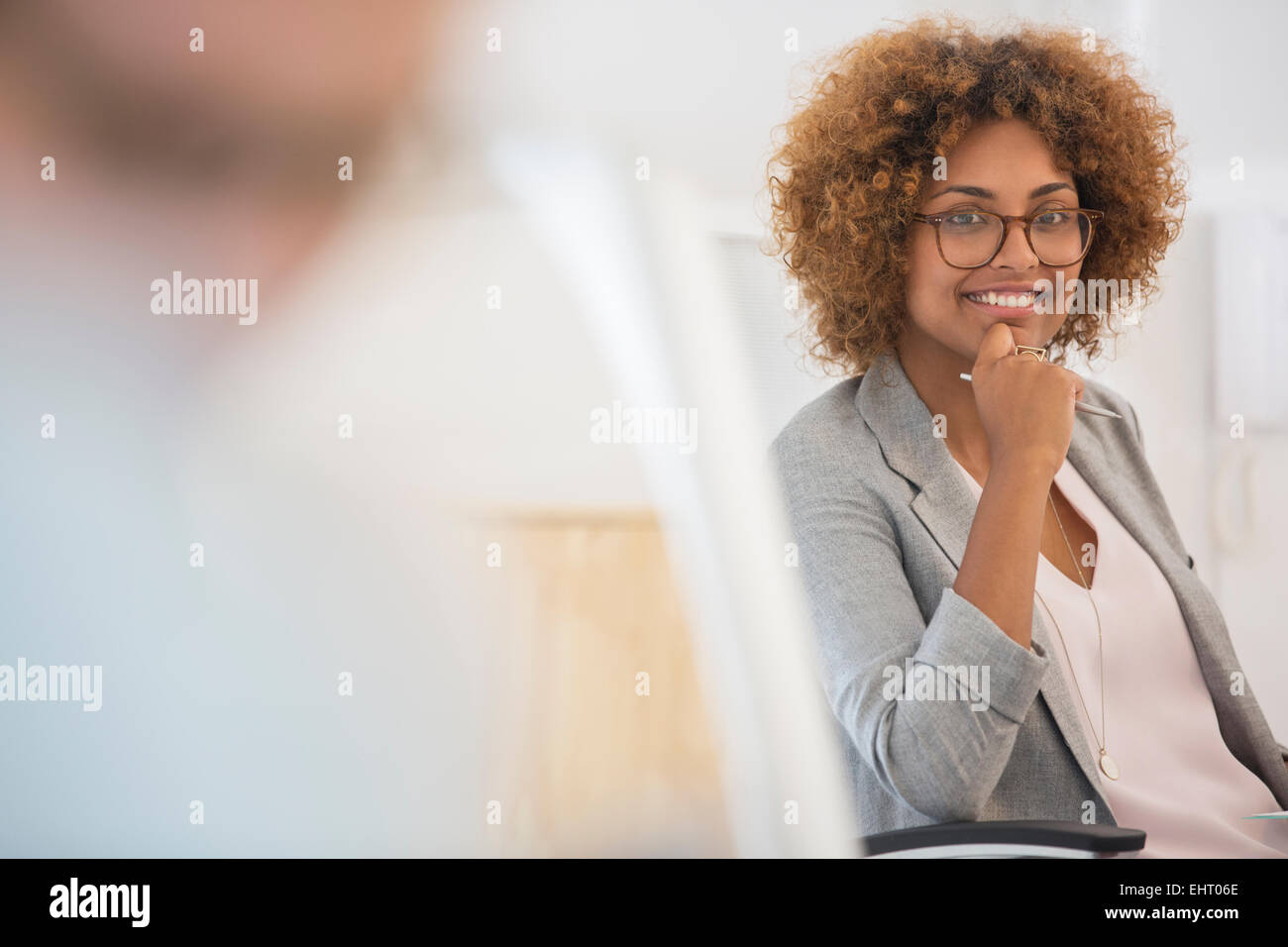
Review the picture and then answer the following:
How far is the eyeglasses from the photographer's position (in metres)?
1.28

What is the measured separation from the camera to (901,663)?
1.13m

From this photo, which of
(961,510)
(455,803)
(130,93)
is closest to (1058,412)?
(961,510)

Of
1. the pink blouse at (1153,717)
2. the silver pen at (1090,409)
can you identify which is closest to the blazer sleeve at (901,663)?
the pink blouse at (1153,717)

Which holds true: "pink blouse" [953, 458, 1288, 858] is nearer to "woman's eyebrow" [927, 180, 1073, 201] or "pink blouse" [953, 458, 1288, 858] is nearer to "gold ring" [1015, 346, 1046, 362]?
"gold ring" [1015, 346, 1046, 362]

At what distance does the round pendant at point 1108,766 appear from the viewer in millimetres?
1239

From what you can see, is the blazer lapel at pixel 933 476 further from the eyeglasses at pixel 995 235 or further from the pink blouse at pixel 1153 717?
the eyeglasses at pixel 995 235

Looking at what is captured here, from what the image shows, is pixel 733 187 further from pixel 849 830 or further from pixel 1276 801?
pixel 1276 801

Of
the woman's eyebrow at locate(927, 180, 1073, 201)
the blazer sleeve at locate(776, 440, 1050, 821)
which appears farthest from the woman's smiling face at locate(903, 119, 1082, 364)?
the blazer sleeve at locate(776, 440, 1050, 821)

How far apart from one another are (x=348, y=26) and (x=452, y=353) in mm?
475

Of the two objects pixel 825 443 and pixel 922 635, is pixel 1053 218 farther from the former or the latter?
pixel 922 635

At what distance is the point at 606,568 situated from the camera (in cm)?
139

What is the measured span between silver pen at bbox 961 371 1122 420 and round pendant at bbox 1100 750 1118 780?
431mm

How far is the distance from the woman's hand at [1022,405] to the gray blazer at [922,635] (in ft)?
0.28
